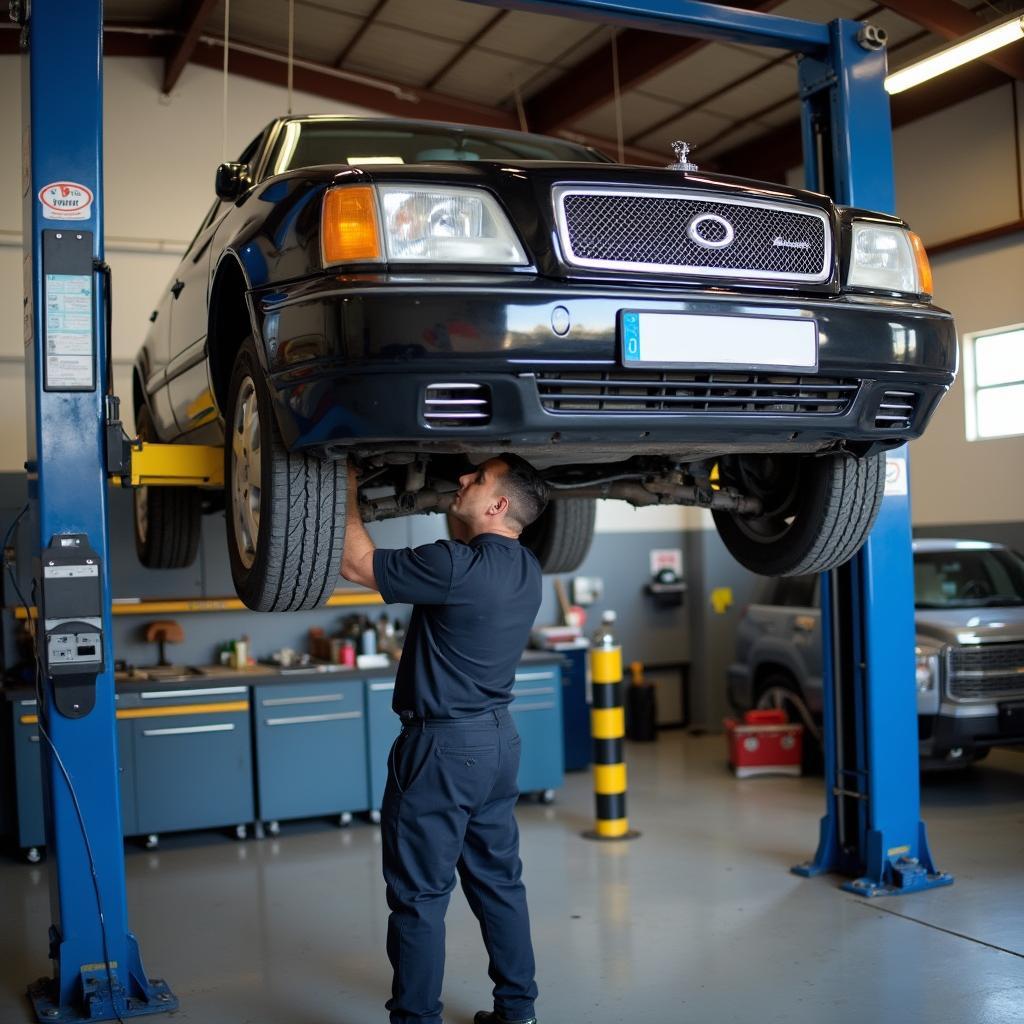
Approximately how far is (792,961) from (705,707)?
15.9 feet

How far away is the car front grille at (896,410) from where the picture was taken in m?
2.60

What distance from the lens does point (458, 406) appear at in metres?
2.22

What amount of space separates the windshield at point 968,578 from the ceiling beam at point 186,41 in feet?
16.1

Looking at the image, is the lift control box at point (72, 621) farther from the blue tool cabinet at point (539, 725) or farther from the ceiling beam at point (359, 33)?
the ceiling beam at point (359, 33)

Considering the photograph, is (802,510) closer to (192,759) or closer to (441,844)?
Result: (441,844)

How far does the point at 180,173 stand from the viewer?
7180 millimetres

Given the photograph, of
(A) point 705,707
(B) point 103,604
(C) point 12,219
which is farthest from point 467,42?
(B) point 103,604

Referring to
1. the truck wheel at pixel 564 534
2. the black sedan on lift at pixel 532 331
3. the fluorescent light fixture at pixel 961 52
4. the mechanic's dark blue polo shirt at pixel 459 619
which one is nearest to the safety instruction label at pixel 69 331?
the black sedan on lift at pixel 532 331

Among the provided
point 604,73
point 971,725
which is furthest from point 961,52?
point 971,725

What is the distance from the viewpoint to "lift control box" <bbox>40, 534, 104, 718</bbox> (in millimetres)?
3070

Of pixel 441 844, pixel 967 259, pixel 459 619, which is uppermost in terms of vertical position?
pixel 967 259

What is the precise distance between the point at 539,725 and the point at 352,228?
14.3 ft

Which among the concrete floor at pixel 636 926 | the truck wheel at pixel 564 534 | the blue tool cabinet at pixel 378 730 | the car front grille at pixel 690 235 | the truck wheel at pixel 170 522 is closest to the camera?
the car front grille at pixel 690 235

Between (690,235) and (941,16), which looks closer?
(690,235)
